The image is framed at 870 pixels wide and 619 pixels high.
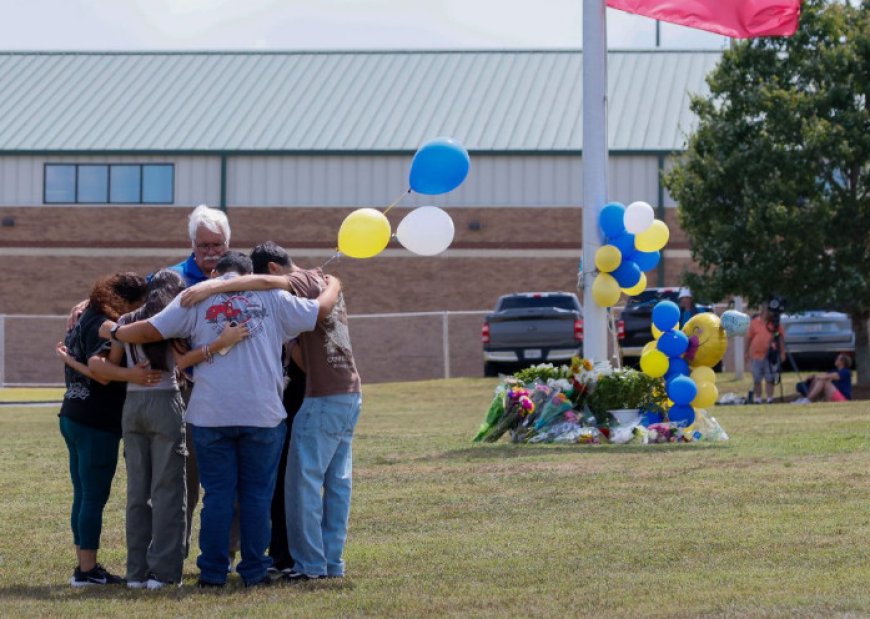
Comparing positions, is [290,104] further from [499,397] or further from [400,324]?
[499,397]

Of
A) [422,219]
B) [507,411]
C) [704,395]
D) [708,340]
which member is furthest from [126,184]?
[422,219]

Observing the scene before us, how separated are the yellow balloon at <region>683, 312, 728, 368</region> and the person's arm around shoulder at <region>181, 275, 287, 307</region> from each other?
939 centimetres

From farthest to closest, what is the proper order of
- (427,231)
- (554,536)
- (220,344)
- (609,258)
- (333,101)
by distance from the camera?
(333,101) → (609,258) → (427,231) → (554,536) → (220,344)

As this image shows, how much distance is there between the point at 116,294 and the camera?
8438 mm

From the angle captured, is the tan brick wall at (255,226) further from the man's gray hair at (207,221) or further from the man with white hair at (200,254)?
the man's gray hair at (207,221)

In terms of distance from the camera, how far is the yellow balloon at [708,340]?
16.7 m

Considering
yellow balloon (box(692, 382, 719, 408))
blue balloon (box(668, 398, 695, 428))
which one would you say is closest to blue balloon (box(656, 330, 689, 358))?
yellow balloon (box(692, 382, 719, 408))

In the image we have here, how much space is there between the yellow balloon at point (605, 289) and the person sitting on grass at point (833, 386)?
971 centimetres

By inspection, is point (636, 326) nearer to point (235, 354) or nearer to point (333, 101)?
point (333, 101)

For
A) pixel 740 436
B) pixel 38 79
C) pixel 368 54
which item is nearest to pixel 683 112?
pixel 368 54

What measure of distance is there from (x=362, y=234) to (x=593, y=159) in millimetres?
7541

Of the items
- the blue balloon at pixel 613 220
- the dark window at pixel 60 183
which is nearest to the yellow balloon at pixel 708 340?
the blue balloon at pixel 613 220

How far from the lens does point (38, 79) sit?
48.3 metres

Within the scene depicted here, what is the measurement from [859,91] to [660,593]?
22.6m
